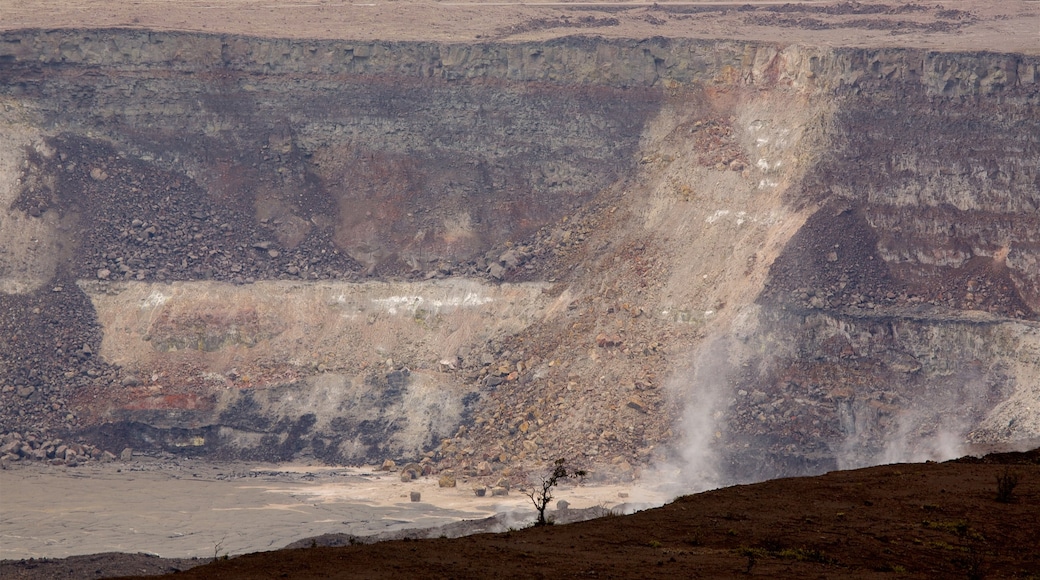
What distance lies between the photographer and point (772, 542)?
32469 mm

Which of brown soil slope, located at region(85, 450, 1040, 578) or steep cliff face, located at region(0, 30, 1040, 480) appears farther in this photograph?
steep cliff face, located at region(0, 30, 1040, 480)

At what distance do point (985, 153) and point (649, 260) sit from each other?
13497 mm

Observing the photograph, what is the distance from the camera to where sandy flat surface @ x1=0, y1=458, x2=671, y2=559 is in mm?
55750

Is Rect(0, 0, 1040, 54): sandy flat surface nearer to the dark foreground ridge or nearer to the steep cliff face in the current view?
the steep cliff face

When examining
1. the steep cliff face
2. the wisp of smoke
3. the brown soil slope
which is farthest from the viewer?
the steep cliff face

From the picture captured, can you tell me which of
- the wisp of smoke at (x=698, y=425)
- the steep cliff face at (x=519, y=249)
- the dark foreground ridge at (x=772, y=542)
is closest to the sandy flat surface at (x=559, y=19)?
the steep cliff face at (x=519, y=249)

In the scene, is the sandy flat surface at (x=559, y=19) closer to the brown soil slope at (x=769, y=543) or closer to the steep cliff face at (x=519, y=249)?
the steep cliff face at (x=519, y=249)

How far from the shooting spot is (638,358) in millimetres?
65438

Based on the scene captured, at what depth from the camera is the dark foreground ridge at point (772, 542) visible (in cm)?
3016

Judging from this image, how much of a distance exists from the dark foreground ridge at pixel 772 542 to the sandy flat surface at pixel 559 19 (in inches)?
1579

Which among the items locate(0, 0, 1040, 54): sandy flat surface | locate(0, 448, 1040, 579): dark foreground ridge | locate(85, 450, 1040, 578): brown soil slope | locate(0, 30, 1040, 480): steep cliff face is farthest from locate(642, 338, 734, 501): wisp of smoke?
locate(85, 450, 1040, 578): brown soil slope

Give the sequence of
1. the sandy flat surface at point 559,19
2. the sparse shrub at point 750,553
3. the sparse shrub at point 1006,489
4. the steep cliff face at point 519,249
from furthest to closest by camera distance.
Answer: the sandy flat surface at point 559,19, the steep cliff face at point 519,249, the sparse shrub at point 1006,489, the sparse shrub at point 750,553

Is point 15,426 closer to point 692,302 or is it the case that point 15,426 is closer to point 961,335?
point 692,302

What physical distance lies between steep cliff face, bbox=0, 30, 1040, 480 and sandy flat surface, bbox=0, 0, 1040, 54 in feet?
7.31
